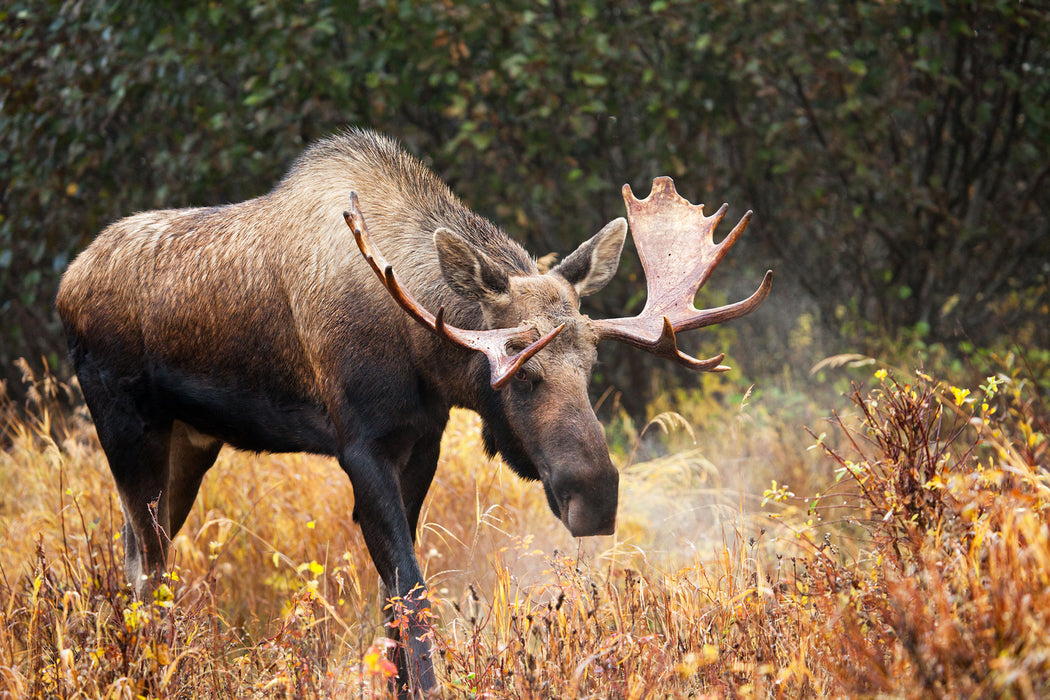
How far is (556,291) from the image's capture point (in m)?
3.48

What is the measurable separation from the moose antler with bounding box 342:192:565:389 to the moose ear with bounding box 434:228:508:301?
16 cm

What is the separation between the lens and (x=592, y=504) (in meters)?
3.03

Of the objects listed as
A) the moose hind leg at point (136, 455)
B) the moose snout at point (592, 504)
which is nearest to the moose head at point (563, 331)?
the moose snout at point (592, 504)

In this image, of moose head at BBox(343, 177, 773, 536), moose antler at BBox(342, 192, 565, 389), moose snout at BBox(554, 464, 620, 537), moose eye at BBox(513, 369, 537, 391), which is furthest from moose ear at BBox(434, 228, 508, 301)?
moose snout at BBox(554, 464, 620, 537)

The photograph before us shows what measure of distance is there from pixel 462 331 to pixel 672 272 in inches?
36.4

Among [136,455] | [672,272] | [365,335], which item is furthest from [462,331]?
[136,455]

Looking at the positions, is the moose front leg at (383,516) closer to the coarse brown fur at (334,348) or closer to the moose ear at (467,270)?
the coarse brown fur at (334,348)

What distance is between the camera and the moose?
10.6 feet

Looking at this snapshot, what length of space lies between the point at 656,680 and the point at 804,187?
5.01 metres

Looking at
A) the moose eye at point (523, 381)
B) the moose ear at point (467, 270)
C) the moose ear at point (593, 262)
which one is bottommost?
the moose eye at point (523, 381)

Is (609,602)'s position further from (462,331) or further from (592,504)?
(462,331)

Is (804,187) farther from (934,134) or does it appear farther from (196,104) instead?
(196,104)

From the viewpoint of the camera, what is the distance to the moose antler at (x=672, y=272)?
133 inches

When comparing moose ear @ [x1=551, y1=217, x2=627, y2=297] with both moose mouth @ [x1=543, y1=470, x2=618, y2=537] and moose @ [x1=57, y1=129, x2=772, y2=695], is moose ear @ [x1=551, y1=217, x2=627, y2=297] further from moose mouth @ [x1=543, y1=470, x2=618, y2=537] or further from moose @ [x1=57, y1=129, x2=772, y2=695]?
moose mouth @ [x1=543, y1=470, x2=618, y2=537]
